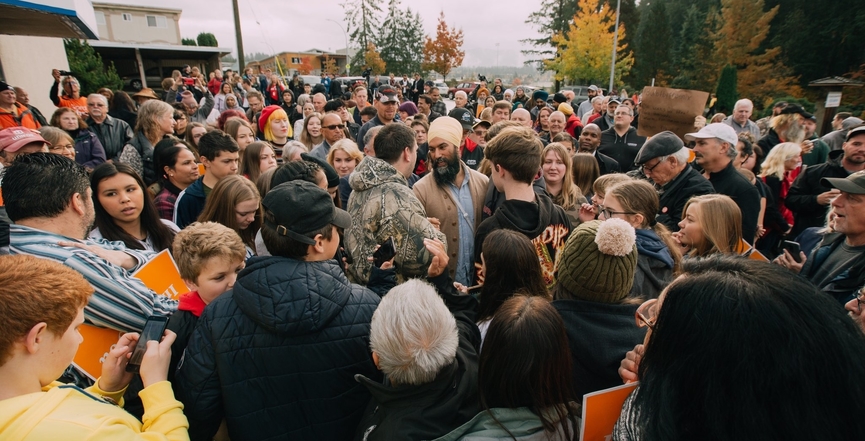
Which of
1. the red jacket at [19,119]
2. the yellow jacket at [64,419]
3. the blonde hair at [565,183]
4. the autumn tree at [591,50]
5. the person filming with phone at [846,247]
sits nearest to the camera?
the yellow jacket at [64,419]

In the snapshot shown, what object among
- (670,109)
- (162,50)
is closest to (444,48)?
(162,50)

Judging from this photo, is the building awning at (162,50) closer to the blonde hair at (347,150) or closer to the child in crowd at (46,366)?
the blonde hair at (347,150)

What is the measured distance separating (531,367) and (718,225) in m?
2.19

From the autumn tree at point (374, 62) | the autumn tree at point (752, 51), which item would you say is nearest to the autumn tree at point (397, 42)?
the autumn tree at point (374, 62)

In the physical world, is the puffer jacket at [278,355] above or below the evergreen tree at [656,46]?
below

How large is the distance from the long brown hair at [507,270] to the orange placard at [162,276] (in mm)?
1851

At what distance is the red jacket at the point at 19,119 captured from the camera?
584 cm

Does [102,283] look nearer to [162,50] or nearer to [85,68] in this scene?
[85,68]

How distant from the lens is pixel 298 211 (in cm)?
186

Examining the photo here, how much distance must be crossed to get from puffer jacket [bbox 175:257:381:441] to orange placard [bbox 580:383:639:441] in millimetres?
956

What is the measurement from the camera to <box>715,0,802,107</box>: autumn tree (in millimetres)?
24031

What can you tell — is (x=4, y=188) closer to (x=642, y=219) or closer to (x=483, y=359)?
(x=483, y=359)

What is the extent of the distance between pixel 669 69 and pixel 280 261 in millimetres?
39492

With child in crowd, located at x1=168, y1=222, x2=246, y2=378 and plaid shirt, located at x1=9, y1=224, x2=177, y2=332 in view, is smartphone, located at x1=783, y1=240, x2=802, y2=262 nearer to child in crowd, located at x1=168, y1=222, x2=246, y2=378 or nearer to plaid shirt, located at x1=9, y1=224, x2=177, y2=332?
child in crowd, located at x1=168, y1=222, x2=246, y2=378
